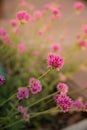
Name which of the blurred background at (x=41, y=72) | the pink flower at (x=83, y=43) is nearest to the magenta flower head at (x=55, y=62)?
the blurred background at (x=41, y=72)

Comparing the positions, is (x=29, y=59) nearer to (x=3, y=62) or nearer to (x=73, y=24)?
(x=3, y=62)

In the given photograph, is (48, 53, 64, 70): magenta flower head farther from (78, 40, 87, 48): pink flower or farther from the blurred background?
(78, 40, 87, 48): pink flower

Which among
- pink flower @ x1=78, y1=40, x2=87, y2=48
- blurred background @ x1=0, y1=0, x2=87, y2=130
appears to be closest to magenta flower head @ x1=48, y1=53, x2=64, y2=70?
blurred background @ x1=0, y1=0, x2=87, y2=130

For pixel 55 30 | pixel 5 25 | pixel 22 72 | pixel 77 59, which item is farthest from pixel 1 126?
pixel 55 30

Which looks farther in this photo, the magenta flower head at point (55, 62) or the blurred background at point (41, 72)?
the blurred background at point (41, 72)

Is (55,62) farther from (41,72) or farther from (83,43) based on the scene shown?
(41,72)

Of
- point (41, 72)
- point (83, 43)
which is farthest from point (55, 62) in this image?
point (41, 72)

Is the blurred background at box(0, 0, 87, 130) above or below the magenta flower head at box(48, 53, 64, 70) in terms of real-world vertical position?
above

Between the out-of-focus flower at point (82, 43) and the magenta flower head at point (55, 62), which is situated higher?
the out-of-focus flower at point (82, 43)

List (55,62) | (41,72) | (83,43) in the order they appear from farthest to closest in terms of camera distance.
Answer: (41,72)
(83,43)
(55,62)

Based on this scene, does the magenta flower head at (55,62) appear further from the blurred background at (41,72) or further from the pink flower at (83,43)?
the pink flower at (83,43)

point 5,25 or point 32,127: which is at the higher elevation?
point 5,25
